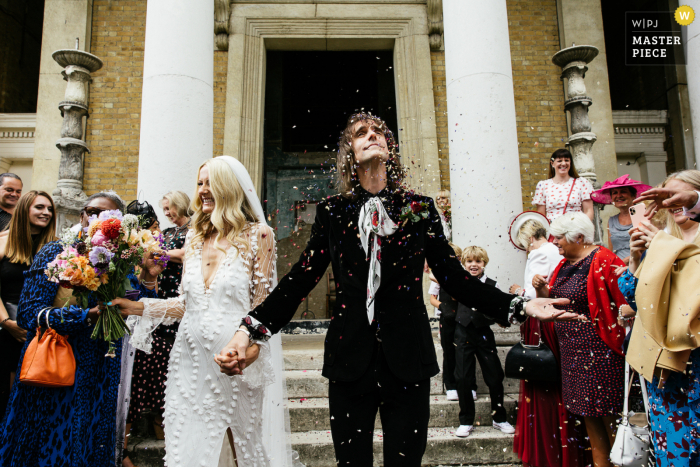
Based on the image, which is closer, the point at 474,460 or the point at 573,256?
the point at 573,256

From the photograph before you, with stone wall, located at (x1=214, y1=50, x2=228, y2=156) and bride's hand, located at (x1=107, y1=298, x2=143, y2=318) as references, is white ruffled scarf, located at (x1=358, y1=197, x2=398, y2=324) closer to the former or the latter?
bride's hand, located at (x1=107, y1=298, x2=143, y2=318)

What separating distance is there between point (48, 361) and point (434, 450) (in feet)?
9.55

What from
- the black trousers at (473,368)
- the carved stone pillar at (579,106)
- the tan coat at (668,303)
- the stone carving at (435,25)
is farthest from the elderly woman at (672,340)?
the stone carving at (435,25)

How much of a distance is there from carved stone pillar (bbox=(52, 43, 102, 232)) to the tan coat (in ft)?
24.9

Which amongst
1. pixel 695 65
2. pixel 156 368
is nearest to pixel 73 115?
pixel 156 368

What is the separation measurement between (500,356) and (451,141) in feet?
8.14

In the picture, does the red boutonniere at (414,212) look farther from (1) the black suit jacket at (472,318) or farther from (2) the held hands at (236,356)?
(1) the black suit jacket at (472,318)

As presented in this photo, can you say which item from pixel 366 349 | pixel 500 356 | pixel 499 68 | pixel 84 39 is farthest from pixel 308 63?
pixel 366 349

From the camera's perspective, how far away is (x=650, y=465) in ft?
8.64

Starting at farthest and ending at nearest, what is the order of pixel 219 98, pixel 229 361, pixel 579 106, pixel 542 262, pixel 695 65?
pixel 219 98
pixel 579 106
pixel 695 65
pixel 542 262
pixel 229 361

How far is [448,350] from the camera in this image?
15.9 feet

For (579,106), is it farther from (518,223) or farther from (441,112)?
(518,223)

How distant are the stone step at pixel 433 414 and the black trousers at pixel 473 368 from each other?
0.14 metres

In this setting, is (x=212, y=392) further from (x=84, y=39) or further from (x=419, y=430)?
(x=84, y=39)
